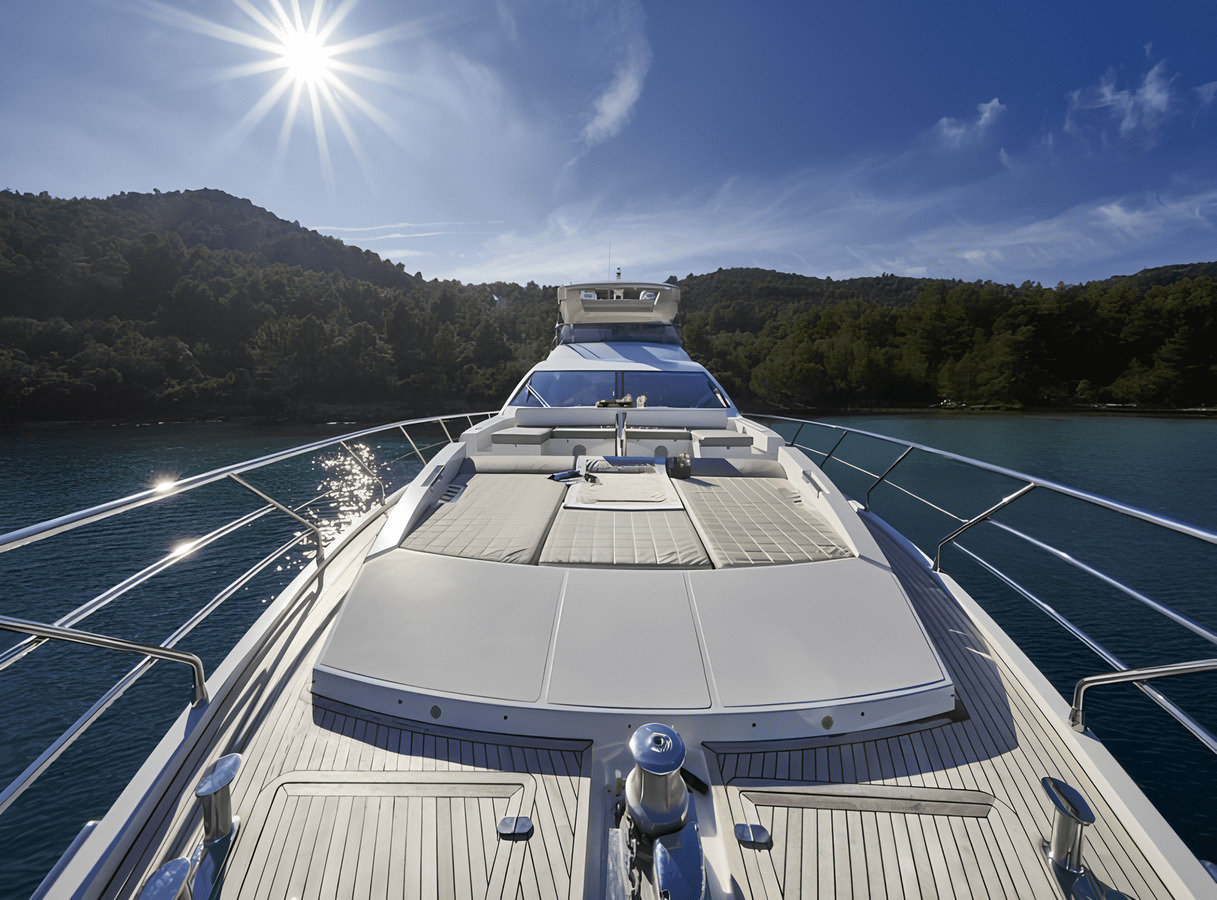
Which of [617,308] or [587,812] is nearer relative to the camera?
[587,812]

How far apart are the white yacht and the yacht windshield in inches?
106

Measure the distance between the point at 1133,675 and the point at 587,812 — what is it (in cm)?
136

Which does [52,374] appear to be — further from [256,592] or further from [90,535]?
[256,592]

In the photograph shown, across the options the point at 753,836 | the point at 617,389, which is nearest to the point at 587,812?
the point at 753,836

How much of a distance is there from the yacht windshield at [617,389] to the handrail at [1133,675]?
353cm

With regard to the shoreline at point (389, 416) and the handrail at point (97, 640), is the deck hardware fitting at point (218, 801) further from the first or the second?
the shoreline at point (389, 416)

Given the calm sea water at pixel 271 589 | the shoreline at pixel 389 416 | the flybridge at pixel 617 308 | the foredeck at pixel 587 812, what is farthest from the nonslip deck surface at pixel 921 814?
the shoreline at pixel 389 416

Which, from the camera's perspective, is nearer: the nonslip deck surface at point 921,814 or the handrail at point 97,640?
the handrail at point 97,640

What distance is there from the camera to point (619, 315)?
6480 mm

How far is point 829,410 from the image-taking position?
31172 millimetres

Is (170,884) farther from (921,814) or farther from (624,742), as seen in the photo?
(921,814)

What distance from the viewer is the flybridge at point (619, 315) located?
6.47 metres

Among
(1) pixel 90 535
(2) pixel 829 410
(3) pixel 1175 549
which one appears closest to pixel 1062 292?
(2) pixel 829 410

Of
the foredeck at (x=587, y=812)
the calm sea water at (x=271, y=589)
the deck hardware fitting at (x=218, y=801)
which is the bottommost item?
the calm sea water at (x=271, y=589)
